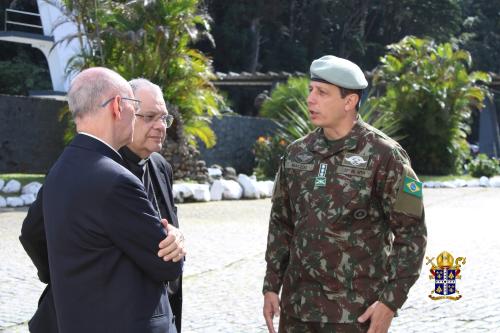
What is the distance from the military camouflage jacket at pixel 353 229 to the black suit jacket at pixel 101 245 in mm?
818

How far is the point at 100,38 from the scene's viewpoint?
1778 centimetres

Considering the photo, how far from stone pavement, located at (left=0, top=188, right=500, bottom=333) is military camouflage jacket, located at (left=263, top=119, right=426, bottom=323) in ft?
9.54

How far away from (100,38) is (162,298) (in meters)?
15.6

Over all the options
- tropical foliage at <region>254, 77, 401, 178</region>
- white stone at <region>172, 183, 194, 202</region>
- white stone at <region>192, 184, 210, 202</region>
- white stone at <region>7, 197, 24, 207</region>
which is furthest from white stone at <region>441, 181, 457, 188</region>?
white stone at <region>7, 197, 24, 207</region>

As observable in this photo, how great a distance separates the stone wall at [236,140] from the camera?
23422 millimetres

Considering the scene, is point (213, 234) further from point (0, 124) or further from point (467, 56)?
point (467, 56)

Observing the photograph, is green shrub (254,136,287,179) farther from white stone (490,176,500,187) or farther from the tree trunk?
the tree trunk

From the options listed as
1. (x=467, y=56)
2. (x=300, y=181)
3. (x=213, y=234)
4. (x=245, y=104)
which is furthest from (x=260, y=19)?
(x=300, y=181)

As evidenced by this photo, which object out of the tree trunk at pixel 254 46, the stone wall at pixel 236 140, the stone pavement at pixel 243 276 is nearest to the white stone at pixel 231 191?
the stone pavement at pixel 243 276

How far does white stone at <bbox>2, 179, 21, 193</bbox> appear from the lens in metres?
15.1

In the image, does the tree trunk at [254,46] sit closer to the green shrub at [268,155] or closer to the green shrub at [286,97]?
the green shrub at [286,97]

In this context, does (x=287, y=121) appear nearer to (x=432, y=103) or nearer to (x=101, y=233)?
(x=432, y=103)

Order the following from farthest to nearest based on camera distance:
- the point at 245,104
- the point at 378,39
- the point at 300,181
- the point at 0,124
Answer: the point at 378,39 < the point at 245,104 < the point at 0,124 < the point at 300,181

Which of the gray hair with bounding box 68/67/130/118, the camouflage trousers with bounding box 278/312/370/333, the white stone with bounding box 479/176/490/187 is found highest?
the gray hair with bounding box 68/67/130/118
